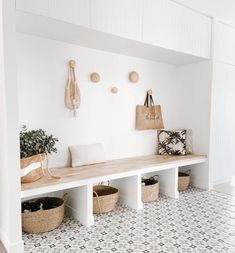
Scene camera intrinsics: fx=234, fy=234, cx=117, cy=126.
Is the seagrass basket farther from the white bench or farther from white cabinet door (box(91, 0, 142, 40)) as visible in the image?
white cabinet door (box(91, 0, 142, 40))

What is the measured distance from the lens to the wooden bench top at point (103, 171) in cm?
203

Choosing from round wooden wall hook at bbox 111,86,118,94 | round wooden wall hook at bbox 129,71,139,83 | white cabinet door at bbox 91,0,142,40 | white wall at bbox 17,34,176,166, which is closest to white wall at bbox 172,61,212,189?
white wall at bbox 17,34,176,166

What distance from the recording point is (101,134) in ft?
9.74

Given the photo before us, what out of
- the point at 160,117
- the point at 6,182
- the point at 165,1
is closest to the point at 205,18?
the point at 165,1

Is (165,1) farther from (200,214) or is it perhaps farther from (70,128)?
(200,214)

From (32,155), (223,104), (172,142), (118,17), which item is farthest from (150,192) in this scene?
(118,17)

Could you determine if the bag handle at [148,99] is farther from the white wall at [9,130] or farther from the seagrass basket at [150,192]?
the white wall at [9,130]

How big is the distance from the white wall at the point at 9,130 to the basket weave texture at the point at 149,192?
4.91 ft

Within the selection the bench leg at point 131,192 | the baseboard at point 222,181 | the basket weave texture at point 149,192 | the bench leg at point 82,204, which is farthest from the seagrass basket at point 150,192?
the baseboard at point 222,181

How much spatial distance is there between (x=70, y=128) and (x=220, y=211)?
77.1 inches

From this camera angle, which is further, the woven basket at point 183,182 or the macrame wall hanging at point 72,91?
the woven basket at point 183,182

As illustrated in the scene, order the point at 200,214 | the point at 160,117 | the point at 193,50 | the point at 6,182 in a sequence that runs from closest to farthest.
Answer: the point at 6,182 < the point at 200,214 < the point at 193,50 < the point at 160,117

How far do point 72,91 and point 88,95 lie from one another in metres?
0.23

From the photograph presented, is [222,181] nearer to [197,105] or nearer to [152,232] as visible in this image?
[197,105]
